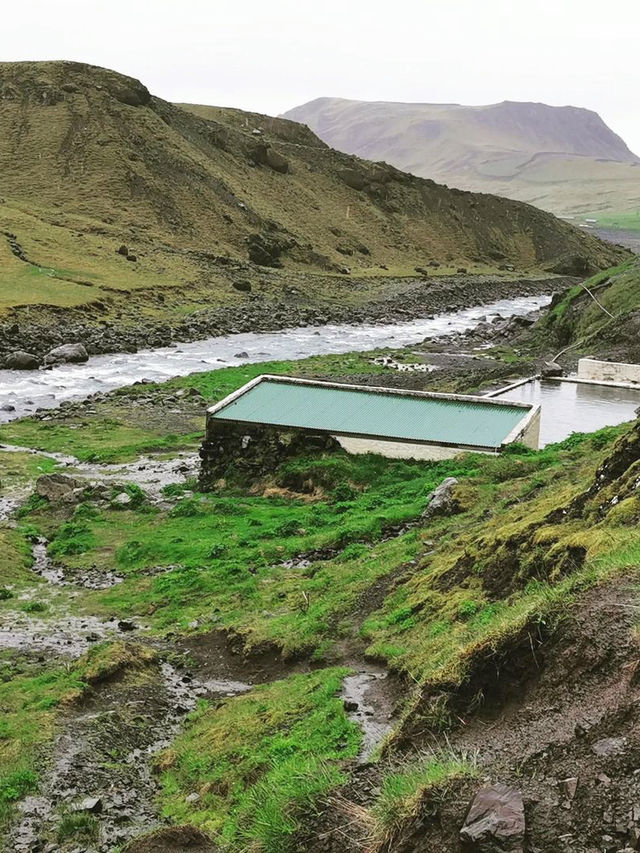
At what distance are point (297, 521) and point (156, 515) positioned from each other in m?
4.09

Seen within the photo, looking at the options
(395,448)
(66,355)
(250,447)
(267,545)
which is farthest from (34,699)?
(66,355)

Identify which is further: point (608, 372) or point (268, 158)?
point (268, 158)

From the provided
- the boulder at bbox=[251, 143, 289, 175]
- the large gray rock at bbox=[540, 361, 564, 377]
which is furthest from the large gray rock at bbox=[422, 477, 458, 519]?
the boulder at bbox=[251, 143, 289, 175]

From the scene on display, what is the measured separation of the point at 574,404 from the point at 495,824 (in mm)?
Result: 26471

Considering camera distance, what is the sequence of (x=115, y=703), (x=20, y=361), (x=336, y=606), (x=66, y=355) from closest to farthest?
1. (x=115, y=703)
2. (x=336, y=606)
3. (x=20, y=361)
4. (x=66, y=355)

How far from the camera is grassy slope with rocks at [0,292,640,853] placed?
24.2 ft

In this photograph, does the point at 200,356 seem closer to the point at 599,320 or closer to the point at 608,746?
the point at 599,320

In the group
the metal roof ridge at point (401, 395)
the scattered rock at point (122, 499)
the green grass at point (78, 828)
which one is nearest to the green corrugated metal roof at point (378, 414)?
the metal roof ridge at point (401, 395)

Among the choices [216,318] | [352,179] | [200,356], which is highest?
[352,179]

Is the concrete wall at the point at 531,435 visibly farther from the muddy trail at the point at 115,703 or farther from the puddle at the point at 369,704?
the puddle at the point at 369,704

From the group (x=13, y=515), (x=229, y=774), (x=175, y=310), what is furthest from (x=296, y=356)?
(x=229, y=774)

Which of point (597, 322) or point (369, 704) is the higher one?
point (597, 322)

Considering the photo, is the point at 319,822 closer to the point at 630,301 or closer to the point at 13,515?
the point at 13,515

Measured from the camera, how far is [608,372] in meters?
35.8
